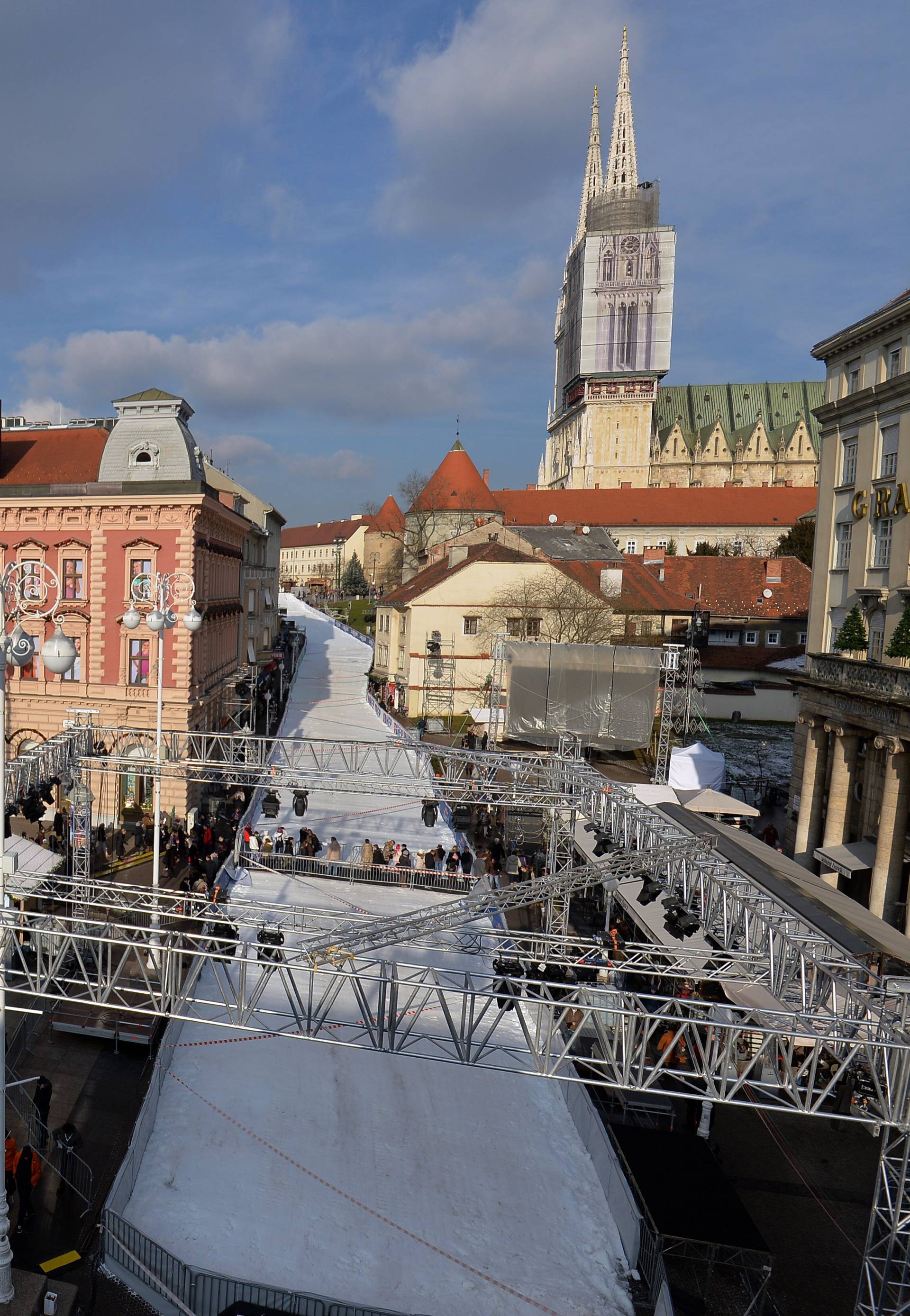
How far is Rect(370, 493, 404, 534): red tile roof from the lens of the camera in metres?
118

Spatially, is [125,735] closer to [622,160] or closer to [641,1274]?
[641,1274]

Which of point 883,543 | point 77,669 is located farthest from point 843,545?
point 77,669

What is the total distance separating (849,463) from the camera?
2833cm

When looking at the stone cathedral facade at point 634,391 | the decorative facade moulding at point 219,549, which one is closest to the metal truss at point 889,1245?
the decorative facade moulding at point 219,549

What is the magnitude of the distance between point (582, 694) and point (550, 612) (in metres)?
7.55

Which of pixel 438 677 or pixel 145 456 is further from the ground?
pixel 145 456

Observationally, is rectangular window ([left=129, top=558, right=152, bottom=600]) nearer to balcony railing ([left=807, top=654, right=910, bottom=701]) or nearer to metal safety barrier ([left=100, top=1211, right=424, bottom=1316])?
metal safety barrier ([left=100, top=1211, right=424, bottom=1316])

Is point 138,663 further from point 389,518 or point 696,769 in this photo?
point 389,518

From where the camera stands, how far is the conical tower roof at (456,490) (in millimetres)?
76500

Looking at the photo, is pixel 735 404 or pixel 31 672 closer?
pixel 31 672

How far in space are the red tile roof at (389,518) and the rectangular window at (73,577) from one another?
Answer: 87.1 metres

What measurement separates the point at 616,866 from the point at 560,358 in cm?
12777

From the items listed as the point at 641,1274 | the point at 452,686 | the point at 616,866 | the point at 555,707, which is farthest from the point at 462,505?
the point at 641,1274

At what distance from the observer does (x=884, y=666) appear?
913 inches
